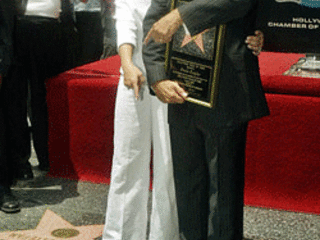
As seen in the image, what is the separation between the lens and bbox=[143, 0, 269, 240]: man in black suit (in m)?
1.98

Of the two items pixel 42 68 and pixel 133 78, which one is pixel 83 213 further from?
pixel 133 78

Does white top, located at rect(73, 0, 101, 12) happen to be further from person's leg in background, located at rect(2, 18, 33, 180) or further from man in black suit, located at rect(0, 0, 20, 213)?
man in black suit, located at rect(0, 0, 20, 213)

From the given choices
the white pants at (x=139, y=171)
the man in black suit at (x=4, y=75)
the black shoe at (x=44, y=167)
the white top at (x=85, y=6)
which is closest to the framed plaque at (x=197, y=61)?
the white pants at (x=139, y=171)

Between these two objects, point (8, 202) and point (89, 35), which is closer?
point (8, 202)

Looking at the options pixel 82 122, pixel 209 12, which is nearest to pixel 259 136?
pixel 82 122

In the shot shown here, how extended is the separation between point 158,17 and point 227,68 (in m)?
0.33

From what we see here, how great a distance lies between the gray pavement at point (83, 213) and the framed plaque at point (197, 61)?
121 centimetres

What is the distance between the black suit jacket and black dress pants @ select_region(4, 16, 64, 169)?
5.73 ft

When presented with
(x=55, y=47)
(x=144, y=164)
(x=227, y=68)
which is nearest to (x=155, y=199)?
(x=144, y=164)

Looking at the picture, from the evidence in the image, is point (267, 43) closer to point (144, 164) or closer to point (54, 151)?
point (144, 164)

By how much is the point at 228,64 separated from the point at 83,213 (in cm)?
160

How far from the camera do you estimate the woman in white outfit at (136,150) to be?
2.46m

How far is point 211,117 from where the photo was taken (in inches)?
82.4

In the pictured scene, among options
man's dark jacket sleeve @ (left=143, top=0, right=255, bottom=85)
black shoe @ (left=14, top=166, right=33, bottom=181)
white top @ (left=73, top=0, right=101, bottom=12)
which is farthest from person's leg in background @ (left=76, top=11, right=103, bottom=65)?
man's dark jacket sleeve @ (left=143, top=0, right=255, bottom=85)
